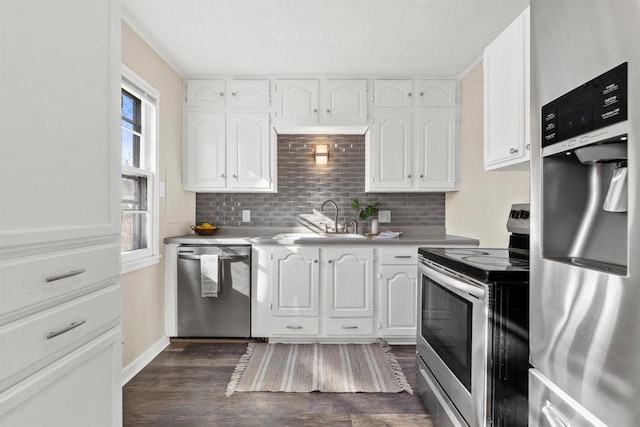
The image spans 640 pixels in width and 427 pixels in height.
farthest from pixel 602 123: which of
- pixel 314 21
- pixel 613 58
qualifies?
pixel 314 21

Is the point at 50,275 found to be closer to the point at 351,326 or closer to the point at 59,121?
the point at 59,121

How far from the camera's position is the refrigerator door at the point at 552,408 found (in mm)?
791

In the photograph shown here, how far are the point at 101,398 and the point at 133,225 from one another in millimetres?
1706

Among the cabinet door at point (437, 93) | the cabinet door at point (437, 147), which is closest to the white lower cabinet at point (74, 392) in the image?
the cabinet door at point (437, 147)

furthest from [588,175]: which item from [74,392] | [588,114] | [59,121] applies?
[74,392]

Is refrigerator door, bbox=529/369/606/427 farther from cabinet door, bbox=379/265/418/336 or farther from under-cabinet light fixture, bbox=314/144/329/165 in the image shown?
under-cabinet light fixture, bbox=314/144/329/165

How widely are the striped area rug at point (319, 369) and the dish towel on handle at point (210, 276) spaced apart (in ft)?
1.91

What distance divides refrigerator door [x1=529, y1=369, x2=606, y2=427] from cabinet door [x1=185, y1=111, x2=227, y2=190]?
2.90 meters

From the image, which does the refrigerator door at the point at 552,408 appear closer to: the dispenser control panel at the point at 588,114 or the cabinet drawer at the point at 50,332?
the dispenser control panel at the point at 588,114

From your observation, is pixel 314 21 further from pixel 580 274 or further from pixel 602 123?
pixel 580 274

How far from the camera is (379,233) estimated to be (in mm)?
3500

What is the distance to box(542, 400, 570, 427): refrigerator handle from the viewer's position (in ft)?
2.81

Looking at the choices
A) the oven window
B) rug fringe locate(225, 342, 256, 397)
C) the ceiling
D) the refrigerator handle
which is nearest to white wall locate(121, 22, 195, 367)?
the ceiling

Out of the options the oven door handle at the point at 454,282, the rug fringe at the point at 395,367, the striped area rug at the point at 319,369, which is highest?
the oven door handle at the point at 454,282
